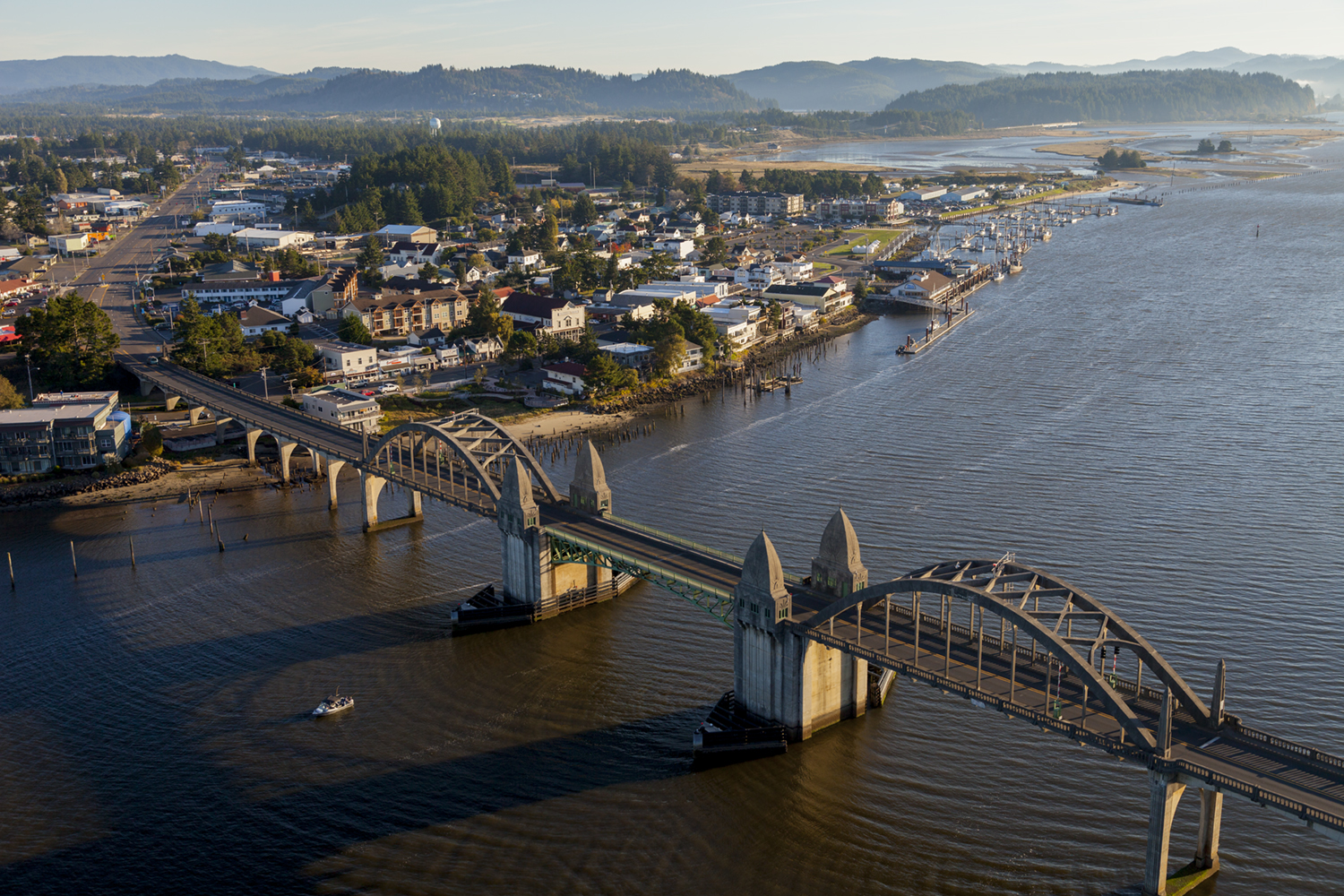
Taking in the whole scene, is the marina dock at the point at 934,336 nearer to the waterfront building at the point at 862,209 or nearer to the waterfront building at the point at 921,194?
the waterfront building at the point at 862,209

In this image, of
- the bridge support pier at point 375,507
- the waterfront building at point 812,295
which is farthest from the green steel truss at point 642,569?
the waterfront building at point 812,295

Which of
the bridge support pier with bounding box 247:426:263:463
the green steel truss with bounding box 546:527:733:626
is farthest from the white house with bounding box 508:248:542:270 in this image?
the green steel truss with bounding box 546:527:733:626

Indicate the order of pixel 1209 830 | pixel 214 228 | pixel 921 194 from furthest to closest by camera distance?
1. pixel 921 194
2. pixel 214 228
3. pixel 1209 830

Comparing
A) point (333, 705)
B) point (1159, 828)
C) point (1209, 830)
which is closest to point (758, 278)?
point (333, 705)

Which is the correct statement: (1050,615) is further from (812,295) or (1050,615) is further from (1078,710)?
(812,295)

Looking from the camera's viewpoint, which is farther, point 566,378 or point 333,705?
point 566,378

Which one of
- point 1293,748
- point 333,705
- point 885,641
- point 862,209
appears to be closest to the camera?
point 1293,748

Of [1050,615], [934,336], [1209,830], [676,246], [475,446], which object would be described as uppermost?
[676,246]

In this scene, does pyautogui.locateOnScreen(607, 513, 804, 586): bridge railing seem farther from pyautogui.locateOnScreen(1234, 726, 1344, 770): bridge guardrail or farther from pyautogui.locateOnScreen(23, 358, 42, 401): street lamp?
pyautogui.locateOnScreen(23, 358, 42, 401): street lamp
